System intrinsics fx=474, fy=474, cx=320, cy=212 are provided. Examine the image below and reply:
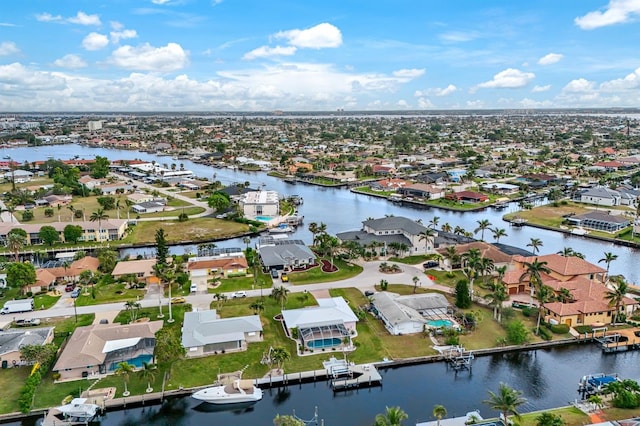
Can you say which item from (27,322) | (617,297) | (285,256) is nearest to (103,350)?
(27,322)

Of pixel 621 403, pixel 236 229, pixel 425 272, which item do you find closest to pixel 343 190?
pixel 236 229

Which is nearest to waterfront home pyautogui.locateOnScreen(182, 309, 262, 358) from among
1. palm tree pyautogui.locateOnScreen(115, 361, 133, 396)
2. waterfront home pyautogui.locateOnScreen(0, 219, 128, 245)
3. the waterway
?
palm tree pyautogui.locateOnScreen(115, 361, 133, 396)

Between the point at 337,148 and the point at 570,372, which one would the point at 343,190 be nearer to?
the point at 337,148

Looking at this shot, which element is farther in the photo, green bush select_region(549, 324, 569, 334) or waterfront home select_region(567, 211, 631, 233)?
waterfront home select_region(567, 211, 631, 233)

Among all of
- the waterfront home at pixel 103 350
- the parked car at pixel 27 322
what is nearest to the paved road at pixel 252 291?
the parked car at pixel 27 322

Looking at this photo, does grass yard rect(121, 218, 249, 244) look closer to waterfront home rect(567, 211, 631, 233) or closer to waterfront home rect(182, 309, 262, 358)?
waterfront home rect(182, 309, 262, 358)
